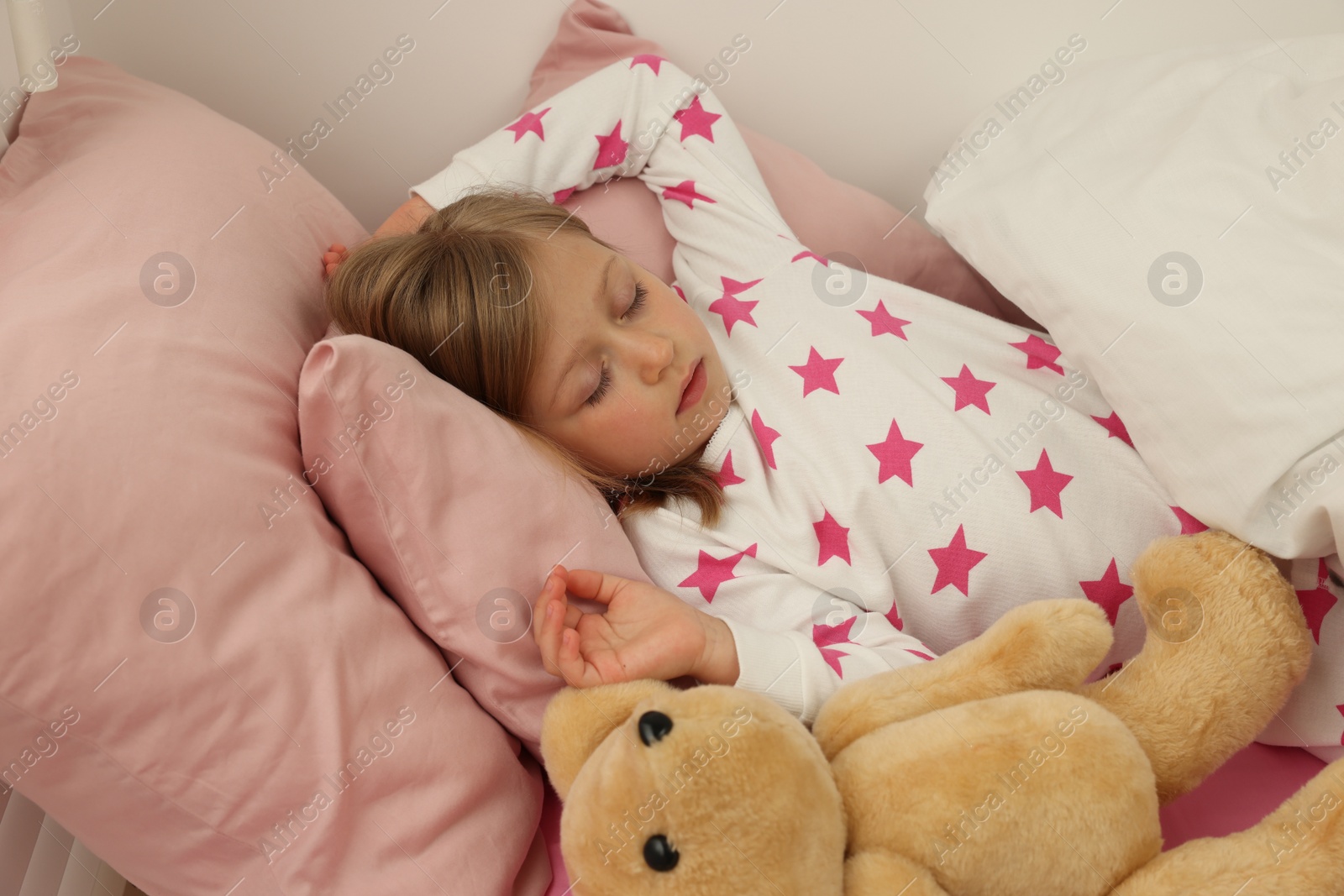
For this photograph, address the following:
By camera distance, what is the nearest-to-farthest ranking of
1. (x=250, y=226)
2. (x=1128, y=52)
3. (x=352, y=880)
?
(x=352, y=880) → (x=250, y=226) → (x=1128, y=52)

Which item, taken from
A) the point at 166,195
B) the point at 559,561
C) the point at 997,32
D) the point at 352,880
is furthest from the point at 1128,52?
the point at 352,880

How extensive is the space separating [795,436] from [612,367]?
204 mm

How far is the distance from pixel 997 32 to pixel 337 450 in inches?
39.3

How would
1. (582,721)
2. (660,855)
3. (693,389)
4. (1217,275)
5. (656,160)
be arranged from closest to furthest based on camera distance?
1. (660,855)
2. (582,721)
3. (1217,275)
4. (693,389)
5. (656,160)

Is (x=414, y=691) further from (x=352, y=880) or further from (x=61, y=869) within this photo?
(x=61, y=869)

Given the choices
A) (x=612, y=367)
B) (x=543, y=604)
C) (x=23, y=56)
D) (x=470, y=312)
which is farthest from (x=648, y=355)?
(x=23, y=56)

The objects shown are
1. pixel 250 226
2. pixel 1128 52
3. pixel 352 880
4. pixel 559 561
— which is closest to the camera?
pixel 352 880

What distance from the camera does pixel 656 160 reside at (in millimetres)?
1144

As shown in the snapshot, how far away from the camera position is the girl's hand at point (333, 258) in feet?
3.10

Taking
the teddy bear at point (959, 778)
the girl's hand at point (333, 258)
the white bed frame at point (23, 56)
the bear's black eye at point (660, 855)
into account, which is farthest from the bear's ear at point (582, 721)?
the white bed frame at point (23, 56)

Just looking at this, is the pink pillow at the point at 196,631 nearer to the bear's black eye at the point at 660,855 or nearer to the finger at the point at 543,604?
the finger at the point at 543,604

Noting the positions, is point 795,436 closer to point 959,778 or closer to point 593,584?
point 593,584

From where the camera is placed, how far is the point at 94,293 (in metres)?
0.71

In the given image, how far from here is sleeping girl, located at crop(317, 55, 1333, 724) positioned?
2.86ft
